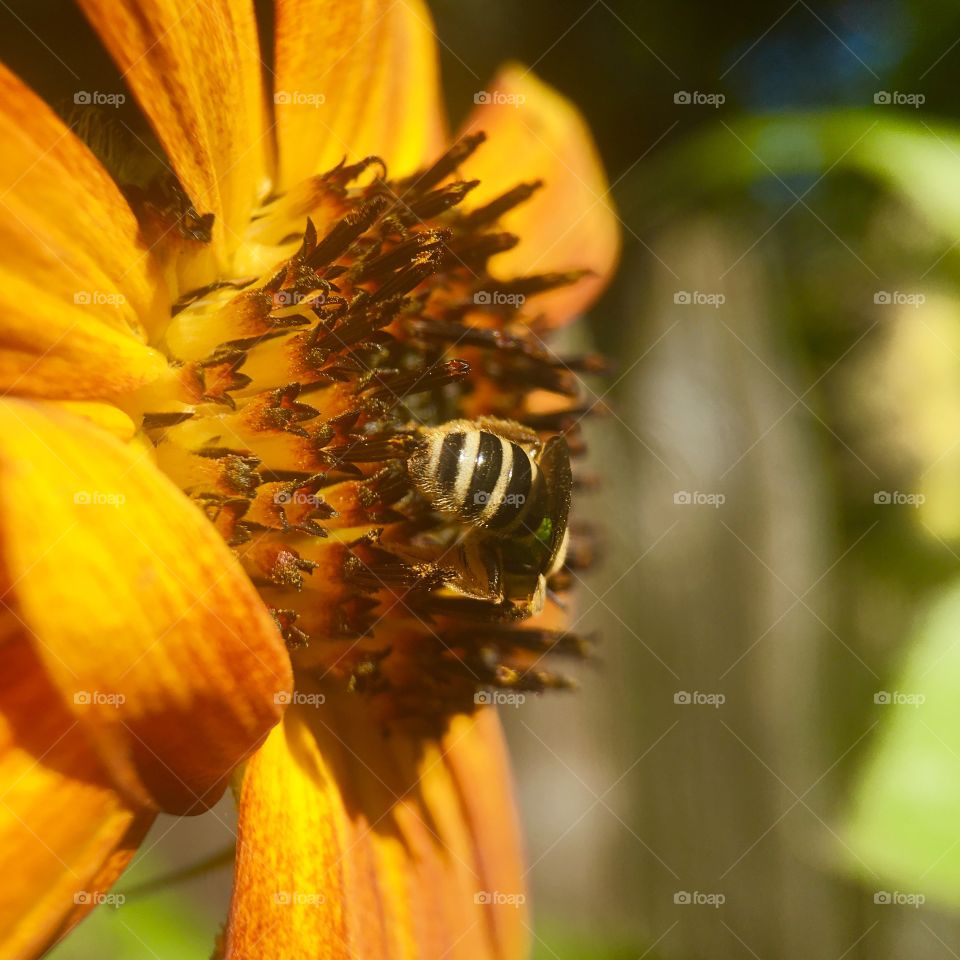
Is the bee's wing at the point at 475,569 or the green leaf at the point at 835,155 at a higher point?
the green leaf at the point at 835,155

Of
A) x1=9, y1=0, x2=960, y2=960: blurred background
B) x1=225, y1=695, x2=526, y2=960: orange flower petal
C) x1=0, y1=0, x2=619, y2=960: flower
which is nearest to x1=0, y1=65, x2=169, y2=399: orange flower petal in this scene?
x1=0, y1=0, x2=619, y2=960: flower

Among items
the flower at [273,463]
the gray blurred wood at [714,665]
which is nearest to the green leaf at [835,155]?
the gray blurred wood at [714,665]

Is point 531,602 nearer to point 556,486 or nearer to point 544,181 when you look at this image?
point 556,486

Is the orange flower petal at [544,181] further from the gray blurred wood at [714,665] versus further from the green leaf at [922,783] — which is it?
the green leaf at [922,783]

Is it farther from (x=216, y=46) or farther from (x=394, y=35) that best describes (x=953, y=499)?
(x=216, y=46)

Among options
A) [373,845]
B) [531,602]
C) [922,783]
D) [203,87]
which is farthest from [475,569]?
[922,783]

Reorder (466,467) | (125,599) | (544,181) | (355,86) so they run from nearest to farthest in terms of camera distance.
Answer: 1. (125,599)
2. (466,467)
3. (355,86)
4. (544,181)

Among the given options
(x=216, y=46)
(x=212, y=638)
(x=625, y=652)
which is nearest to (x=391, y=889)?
(x=212, y=638)
